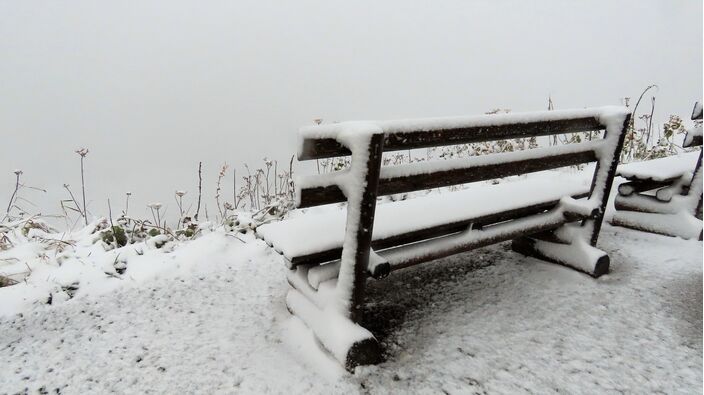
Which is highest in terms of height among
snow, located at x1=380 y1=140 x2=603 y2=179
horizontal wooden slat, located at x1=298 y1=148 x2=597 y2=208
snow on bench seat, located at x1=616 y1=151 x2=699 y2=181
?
snow, located at x1=380 y1=140 x2=603 y2=179

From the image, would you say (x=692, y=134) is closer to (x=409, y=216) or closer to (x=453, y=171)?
(x=453, y=171)

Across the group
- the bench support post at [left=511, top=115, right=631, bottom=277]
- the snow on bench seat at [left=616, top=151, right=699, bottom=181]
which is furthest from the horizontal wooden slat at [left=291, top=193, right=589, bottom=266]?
the snow on bench seat at [left=616, top=151, right=699, bottom=181]

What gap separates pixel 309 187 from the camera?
2.28 meters

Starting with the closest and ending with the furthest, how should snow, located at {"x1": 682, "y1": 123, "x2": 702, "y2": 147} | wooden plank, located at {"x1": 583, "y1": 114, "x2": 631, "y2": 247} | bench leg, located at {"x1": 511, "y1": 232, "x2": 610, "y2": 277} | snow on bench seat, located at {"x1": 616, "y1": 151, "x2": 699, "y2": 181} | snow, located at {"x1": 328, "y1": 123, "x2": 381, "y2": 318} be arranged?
snow, located at {"x1": 328, "y1": 123, "x2": 381, "y2": 318} → wooden plank, located at {"x1": 583, "y1": 114, "x2": 631, "y2": 247} → bench leg, located at {"x1": 511, "y1": 232, "x2": 610, "y2": 277} → snow, located at {"x1": 682, "y1": 123, "x2": 702, "y2": 147} → snow on bench seat, located at {"x1": 616, "y1": 151, "x2": 699, "y2": 181}

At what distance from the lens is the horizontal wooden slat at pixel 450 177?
7.70 feet

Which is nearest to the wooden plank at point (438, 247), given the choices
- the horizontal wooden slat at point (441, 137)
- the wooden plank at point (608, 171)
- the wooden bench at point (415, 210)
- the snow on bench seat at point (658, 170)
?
the wooden bench at point (415, 210)

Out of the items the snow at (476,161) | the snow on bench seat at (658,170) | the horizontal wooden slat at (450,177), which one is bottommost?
the snow on bench seat at (658,170)

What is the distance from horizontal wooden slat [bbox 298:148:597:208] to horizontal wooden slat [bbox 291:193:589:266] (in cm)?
28

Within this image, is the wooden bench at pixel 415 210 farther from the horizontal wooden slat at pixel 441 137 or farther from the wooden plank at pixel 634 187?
the wooden plank at pixel 634 187

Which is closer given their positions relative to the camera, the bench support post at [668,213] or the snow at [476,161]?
the snow at [476,161]

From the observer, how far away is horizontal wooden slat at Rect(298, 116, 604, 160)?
223 cm

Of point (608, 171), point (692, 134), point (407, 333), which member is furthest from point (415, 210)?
point (692, 134)

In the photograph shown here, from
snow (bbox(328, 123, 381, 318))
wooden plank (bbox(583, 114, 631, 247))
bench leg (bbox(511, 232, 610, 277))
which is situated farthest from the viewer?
bench leg (bbox(511, 232, 610, 277))

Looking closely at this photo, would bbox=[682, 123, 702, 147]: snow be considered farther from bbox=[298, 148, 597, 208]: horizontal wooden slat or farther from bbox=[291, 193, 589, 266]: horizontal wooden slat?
bbox=[291, 193, 589, 266]: horizontal wooden slat
